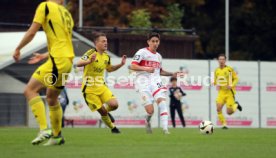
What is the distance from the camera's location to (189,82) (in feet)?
113

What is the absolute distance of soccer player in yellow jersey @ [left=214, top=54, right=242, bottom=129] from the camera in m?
27.9

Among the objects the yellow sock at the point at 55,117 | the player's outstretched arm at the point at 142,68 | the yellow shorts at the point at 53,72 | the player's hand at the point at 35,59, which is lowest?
the yellow sock at the point at 55,117

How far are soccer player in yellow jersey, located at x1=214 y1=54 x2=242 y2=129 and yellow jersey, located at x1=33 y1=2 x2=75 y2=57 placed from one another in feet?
47.5

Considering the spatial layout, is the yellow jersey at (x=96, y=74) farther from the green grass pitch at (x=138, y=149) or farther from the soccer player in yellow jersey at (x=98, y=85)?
the green grass pitch at (x=138, y=149)

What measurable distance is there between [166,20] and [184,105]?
10.7 metres

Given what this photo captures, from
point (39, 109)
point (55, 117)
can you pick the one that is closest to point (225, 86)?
point (55, 117)

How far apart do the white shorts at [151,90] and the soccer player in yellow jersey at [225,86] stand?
778cm

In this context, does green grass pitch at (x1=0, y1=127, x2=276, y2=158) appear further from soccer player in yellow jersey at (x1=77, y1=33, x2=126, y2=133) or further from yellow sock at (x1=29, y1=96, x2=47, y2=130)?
soccer player in yellow jersey at (x1=77, y1=33, x2=126, y2=133)

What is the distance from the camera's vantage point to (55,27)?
542 inches

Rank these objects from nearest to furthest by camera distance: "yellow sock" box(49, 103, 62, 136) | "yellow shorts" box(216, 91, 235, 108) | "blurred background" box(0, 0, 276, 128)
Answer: "yellow sock" box(49, 103, 62, 136)
"yellow shorts" box(216, 91, 235, 108)
"blurred background" box(0, 0, 276, 128)

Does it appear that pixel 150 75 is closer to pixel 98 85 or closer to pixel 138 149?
pixel 98 85

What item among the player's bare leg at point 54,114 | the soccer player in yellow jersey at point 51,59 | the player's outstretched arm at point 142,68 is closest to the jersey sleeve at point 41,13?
the soccer player in yellow jersey at point 51,59

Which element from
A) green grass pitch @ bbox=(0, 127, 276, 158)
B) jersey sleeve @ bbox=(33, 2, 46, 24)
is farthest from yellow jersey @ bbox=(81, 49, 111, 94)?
jersey sleeve @ bbox=(33, 2, 46, 24)

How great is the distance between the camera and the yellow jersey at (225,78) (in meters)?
27.8
